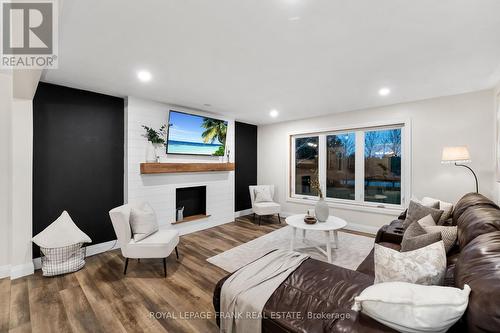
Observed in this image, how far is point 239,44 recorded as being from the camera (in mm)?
2023

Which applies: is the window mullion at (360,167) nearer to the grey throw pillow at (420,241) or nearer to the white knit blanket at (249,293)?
the grey throw pillow at (420,241)

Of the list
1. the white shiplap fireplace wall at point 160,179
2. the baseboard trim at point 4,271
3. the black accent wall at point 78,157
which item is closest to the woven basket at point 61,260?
the baseboard trim at point 4,271

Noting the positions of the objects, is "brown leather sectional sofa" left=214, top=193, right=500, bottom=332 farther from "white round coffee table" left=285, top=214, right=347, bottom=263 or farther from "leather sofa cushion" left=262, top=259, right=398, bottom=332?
"white round coffee table" left=285, top=214, right=347, bottom=263

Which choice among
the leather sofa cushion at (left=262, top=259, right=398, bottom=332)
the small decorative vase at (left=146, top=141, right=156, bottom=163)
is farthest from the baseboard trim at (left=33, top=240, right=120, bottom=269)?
the leather sofa cushion at (left=262, top=259, right=398, bottom=332)

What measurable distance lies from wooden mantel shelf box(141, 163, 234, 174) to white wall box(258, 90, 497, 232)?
7.08ft

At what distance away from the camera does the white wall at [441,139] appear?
3.20 metres

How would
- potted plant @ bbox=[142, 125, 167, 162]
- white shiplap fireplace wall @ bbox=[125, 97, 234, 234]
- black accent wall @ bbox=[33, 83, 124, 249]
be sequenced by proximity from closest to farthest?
black accent wall @ bbox=[33, 83, 124, 249] < white shiplap fireplace wall @ bbox=[125, 97, 234, 234] < potted plant @ bbox=[142, 125, 167, 162]

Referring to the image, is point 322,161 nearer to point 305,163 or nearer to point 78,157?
point 305,163

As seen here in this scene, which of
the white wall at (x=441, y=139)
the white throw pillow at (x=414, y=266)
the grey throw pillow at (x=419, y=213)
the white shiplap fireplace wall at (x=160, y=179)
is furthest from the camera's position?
the white shiplap fireplace wall at (x=160, y=179)

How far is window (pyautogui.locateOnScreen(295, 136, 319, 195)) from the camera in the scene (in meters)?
5.22

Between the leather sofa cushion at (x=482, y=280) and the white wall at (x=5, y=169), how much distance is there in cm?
422

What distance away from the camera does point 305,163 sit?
540cm

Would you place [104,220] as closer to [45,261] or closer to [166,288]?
[45,261]

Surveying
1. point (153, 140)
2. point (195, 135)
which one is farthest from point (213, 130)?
point (153, 140)
